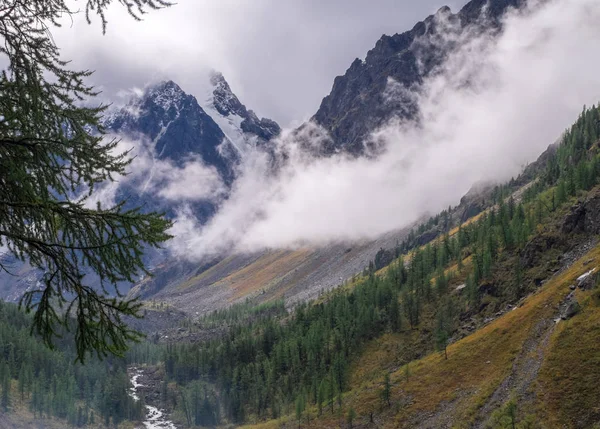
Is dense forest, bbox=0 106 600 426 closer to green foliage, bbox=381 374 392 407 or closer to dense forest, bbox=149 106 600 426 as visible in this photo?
dense forest, bbox=149 106 600 426

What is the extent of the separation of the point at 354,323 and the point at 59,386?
3675 inches

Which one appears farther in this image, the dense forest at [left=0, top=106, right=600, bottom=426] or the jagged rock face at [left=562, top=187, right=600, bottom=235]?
the dense forest at [left=0, top=106, right=600, bottom=426]

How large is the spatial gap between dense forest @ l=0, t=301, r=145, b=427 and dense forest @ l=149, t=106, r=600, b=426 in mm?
20237

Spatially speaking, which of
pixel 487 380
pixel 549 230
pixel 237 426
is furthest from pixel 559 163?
pixel 237 426

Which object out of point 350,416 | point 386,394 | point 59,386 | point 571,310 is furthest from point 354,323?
point 59,386

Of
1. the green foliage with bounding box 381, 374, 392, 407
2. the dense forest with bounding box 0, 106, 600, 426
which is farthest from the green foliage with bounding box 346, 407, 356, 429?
the dense forest with bounding box 0, 106, 600, 426

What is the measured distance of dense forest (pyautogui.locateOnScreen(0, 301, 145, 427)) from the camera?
135 metres

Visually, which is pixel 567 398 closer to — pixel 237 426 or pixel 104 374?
pixel 237 426

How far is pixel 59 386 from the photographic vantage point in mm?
145750

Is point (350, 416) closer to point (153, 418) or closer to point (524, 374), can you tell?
point (524, 374)

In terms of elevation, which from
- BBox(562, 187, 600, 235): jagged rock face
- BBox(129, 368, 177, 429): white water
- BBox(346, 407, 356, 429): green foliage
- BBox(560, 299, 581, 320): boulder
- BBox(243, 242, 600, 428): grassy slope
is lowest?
BBox(129, 368, 177, 429): white water

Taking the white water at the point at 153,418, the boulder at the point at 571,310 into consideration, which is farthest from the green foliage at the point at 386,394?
the white water at the point at 153,418

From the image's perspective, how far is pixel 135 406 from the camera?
14838cm

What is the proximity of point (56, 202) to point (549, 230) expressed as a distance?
445 ft
